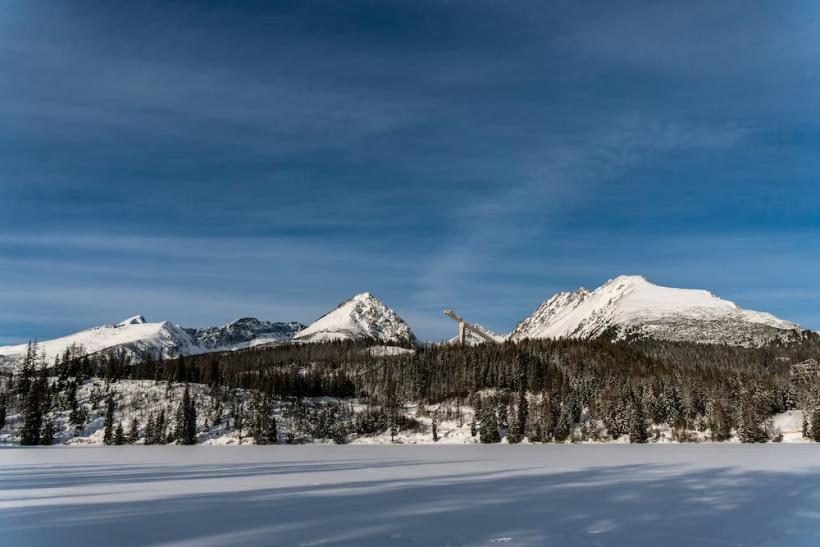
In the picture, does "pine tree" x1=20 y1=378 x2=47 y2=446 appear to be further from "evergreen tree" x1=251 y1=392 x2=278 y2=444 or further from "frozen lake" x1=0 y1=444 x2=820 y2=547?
"frozen lake" x1=0 y1=444 x2=820 y2=547

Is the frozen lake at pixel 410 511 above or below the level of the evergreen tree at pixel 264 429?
above

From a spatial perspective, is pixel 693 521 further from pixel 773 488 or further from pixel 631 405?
pixel 631 405

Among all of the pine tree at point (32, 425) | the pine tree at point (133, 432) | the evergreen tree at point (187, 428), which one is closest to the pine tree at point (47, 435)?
the pine tree at point (32, 425)

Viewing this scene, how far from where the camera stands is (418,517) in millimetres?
22703

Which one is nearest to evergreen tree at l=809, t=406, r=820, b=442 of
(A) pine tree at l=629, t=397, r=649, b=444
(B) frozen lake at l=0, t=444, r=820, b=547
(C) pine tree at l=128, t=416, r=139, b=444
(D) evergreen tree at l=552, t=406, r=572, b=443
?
(A) pine tree at l=629, t=397, r=649, b=444

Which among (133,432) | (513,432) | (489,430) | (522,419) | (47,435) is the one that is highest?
(522,419)

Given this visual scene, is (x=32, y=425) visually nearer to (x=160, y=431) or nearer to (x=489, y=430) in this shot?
(x=160, y=431)

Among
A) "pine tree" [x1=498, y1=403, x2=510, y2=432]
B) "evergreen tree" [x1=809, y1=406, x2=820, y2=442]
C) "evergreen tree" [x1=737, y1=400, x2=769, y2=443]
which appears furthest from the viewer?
"pine tree" [x1=498, y1=403, x2=510, y2=432]

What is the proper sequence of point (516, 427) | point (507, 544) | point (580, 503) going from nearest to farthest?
point (507, 544) < point (580, 503) < point (516, 427)

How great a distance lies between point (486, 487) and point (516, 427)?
133 metres

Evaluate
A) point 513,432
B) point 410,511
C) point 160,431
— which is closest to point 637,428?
point 513,432

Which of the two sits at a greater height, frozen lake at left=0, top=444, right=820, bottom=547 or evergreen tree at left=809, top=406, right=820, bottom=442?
frozen lake at left=0, top=444, right=820, bottom=547

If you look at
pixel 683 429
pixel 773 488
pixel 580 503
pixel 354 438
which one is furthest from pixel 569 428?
pixel 580 503

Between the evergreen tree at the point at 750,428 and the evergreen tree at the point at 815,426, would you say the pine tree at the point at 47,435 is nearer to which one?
the evergreen tree at the point at 750,428
